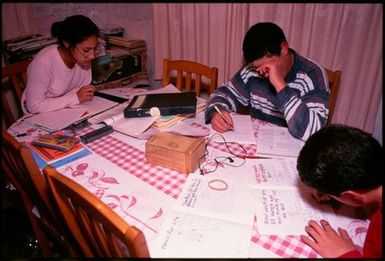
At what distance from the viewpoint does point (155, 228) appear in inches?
33.7

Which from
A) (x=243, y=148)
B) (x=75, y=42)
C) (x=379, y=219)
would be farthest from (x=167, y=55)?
(x=379, y=219)

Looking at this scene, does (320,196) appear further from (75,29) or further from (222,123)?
(75,29)

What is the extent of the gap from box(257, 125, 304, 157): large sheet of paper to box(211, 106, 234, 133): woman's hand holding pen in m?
0.14

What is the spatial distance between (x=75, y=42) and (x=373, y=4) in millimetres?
1720

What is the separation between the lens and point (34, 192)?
1.15 meters

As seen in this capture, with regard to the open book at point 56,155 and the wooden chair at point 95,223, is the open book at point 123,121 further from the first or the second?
the wooden chair at point 95,223

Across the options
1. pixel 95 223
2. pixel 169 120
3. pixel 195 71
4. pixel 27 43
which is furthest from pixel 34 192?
pixel 27 43

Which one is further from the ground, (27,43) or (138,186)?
(27,43)

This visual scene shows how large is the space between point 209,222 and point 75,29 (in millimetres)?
1350

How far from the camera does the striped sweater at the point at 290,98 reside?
127 centimetres

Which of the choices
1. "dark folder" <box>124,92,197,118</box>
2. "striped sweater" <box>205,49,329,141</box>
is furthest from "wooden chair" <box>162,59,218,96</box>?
"dark folder" <box>124,92,197,118</box>

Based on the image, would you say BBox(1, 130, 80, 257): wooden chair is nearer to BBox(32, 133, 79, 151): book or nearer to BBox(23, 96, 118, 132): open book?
BBox(32, 133, 79, 151): book

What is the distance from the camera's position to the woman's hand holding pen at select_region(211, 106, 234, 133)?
1.36m

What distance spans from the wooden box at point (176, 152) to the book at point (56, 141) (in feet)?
1.18
